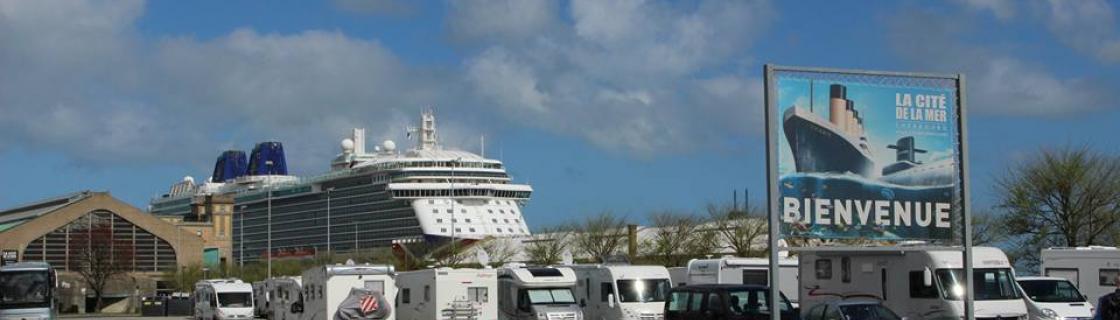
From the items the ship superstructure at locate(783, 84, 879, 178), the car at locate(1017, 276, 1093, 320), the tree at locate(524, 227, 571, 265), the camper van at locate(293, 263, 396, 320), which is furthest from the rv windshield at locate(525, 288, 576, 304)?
the tree at locate(524, 227, 571, 265)

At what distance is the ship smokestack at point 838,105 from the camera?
63.8ft

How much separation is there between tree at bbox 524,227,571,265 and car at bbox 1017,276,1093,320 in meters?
41.4

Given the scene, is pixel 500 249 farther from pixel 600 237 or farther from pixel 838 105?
pixel 838 105

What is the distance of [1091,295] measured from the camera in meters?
32.5

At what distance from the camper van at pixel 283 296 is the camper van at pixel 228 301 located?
2.36 meters

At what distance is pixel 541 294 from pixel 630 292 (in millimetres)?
2095

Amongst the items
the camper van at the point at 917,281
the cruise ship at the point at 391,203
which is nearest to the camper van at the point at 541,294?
the camper van at the point at 917,281

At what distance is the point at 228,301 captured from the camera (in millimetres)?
51375

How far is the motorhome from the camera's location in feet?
120

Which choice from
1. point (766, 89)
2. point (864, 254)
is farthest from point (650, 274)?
point (766, 89)

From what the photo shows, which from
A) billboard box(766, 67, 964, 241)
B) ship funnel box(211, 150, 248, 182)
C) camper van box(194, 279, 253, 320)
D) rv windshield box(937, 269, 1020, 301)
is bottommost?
camper van box(194, 279, 253, 320)

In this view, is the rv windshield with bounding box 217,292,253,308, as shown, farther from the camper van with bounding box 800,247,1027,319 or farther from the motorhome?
the camper van with bounding box 800,247,1027,319

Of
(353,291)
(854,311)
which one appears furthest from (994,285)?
(353,291)

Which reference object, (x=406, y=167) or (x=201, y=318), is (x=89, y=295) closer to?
(x=406, y=167)
